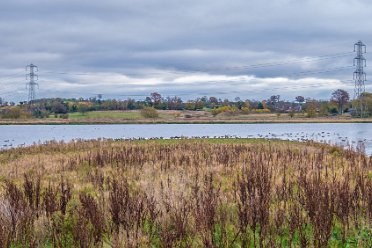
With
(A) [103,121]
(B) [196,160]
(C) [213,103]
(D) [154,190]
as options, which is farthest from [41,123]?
(D) [154,190]

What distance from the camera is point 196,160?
59.0ft

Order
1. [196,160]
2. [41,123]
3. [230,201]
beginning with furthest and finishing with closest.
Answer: [41,123] < [196,160] < [230,201]

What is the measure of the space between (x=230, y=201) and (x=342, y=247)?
3064 millimetres

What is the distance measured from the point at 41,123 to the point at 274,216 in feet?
315

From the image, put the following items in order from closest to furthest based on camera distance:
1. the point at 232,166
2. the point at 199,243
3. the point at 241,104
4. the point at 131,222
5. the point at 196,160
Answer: the point at 199,243 → the point at 131,222 → the point at 232,166 → the point at 196,160 → the point at 241,104

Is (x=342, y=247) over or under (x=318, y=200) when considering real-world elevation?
under

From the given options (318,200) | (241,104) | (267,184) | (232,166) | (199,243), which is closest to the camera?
(199,243)

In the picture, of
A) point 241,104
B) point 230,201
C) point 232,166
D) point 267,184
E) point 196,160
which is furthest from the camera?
point 241,104

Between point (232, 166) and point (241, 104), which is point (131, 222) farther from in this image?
point (241, 104)

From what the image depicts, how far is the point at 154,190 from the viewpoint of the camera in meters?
10.7

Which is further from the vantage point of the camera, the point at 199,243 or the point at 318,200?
the point at 318,200

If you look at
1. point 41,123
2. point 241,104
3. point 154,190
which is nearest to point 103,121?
point 41,123

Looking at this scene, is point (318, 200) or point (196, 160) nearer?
point (318, 200)

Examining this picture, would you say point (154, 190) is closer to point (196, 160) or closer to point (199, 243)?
point (199, 243)
